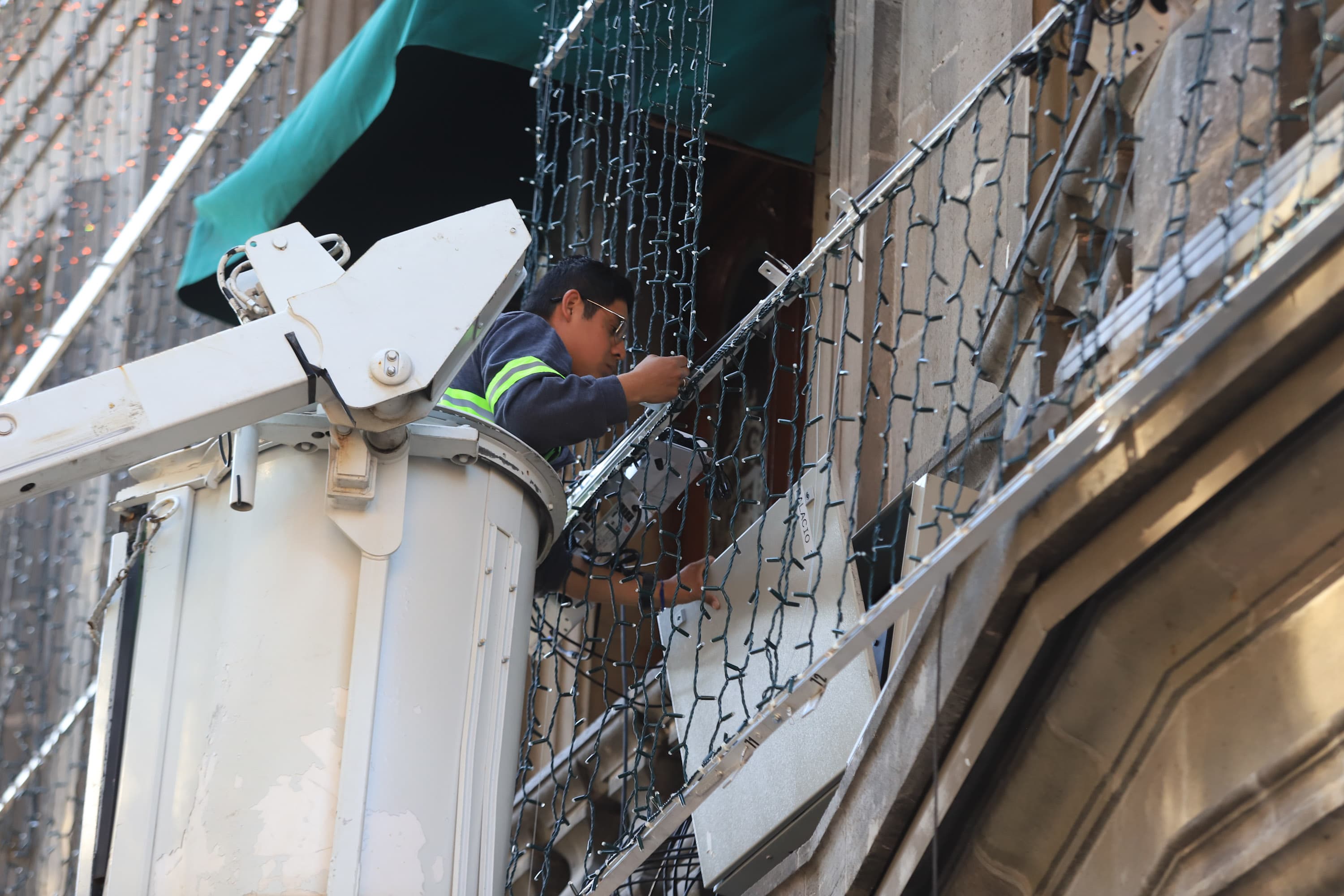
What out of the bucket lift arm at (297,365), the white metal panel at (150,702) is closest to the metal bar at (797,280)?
the bucket lift arm at (297,365)

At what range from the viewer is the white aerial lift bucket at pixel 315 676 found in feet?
10.9

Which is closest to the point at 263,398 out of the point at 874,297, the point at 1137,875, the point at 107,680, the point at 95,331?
the point at 107,680

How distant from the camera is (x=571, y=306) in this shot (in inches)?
194

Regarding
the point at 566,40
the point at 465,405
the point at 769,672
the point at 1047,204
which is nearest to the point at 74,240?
the point at 566,40

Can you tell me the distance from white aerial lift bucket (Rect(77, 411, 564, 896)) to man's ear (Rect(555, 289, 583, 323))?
1.23 meters

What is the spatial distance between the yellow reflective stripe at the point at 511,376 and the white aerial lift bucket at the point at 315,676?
2.07 feet

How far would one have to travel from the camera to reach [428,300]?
3.59 meters

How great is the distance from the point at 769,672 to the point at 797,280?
3.20 ft

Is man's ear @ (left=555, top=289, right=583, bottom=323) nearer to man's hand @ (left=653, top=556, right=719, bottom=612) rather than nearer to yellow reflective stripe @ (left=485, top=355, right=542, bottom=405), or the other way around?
yellow reflective stripe @ (left=485, top=355, right=542, bottom=405)

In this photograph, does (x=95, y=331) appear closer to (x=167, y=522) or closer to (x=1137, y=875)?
(x=167, y=522)

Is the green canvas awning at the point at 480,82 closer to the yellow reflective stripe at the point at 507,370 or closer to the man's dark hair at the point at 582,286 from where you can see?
the man's dark hair at the point at 582,286

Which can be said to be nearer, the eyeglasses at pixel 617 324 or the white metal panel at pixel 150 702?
the white metal panel at pixel 150 702

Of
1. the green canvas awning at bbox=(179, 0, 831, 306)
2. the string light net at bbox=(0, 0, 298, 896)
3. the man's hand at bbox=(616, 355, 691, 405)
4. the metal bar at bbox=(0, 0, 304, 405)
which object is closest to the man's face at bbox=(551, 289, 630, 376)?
the man's hand at bbox=(616, 355, 691, 405)

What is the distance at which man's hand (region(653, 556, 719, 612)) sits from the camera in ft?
15.1
